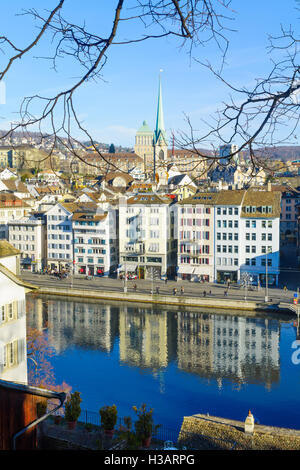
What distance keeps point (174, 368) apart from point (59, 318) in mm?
8483

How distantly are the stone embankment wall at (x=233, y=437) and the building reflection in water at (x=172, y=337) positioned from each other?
23.1 ft

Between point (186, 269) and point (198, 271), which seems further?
point (186, 269)

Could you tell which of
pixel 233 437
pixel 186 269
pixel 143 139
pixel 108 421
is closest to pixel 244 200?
pixel 186 269

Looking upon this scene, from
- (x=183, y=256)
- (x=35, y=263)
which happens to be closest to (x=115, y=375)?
(x=183, y=256)

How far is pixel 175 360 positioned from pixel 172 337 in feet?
9.42

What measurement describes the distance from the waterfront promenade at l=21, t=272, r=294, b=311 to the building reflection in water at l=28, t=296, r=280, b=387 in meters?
1.00

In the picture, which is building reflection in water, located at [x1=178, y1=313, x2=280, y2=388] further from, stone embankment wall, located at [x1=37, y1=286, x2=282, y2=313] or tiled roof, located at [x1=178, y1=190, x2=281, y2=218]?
tiled roof, located at [x1=178, y1=190, x2=281, y2=218]

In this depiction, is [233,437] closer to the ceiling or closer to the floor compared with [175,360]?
closer to the ceiling

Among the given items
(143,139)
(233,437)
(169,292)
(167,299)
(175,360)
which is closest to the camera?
(233,437)

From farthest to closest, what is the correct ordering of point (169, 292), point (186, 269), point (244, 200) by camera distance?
point (186, 269) → point (244, 200) → point (169, 292)

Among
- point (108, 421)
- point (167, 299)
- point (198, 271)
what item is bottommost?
point (167, 299)

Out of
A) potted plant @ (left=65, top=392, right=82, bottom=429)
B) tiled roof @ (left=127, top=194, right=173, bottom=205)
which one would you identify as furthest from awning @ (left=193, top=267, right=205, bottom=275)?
potted plant @ (left=65, top=392, right=82, bottom=429)

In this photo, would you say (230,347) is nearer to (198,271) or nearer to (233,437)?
(233,437)

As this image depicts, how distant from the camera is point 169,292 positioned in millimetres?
28281
